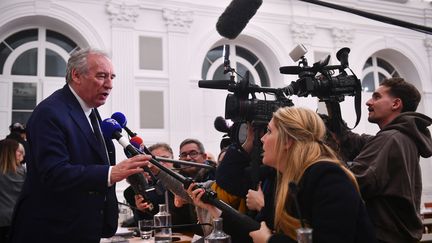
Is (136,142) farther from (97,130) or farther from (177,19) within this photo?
(177,19)

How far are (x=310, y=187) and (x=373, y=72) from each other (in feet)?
30.2

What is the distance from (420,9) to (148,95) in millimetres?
6888

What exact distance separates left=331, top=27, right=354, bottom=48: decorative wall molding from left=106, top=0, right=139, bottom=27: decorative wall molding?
4.31 meters

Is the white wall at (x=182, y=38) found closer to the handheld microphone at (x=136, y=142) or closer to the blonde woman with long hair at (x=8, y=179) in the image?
the blonde woman with long hair at (x=8, y=179)

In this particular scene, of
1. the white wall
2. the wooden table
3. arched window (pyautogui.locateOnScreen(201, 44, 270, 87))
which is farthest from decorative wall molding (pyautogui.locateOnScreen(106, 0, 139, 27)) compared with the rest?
the wooden table

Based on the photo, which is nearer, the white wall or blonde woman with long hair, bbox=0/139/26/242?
blonde woman with long hair, bbox=0/139/26/242

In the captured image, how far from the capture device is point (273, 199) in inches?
65.7

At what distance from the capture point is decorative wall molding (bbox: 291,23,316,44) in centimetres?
877

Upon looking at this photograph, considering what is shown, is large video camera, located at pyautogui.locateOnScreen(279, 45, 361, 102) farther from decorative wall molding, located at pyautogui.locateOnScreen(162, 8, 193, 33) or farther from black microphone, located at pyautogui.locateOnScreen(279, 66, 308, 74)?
decorative wall molding, located at pyautogui.locateOnScreen(162, 8, 193, 33)

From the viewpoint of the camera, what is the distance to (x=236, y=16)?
1.71 m

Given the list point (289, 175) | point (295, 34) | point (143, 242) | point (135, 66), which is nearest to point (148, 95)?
point (135, 66)

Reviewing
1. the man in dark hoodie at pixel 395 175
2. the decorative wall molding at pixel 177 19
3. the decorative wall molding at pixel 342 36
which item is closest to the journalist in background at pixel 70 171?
the man in dark hoodie at pixel 395 175

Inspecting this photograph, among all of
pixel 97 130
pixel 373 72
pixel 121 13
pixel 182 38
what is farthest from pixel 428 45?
pixel 97 130

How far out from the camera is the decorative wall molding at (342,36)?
9.05 m
